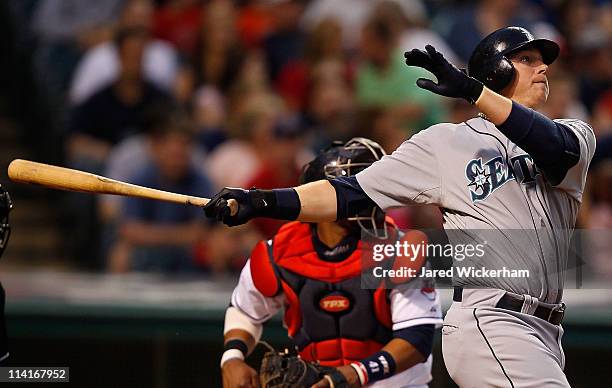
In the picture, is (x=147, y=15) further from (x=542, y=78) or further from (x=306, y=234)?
(x=542, y=78)

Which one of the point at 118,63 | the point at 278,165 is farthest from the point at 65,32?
the point at 278,165

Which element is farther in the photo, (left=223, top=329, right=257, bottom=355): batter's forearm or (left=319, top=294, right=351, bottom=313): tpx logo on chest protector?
(left=223, top=329, right=257, bottom=355): batter's forearm

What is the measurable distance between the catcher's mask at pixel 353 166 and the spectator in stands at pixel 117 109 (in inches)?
136

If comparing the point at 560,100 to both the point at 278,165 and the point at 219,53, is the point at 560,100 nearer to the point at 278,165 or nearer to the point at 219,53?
the point at 278,165

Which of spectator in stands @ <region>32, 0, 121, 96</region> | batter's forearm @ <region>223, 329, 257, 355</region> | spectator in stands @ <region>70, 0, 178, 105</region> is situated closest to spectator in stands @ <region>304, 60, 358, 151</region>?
spectator in stands @ <region>70, 0, 178, 105</region>

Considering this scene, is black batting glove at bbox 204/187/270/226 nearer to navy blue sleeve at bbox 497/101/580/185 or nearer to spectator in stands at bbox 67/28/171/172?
navy blue sleeve at bbox 497/101/580/185

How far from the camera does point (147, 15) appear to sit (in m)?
8.37

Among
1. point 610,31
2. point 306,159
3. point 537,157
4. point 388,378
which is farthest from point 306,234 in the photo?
point 610,31

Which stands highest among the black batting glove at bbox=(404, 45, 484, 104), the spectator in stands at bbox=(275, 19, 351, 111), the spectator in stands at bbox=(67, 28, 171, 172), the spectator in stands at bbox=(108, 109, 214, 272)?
the spectator in stands at bbox=(275, 19, 351, 111)

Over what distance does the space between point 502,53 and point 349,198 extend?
0.65 meters

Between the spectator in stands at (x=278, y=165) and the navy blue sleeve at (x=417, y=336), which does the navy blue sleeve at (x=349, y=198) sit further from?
the spectator in stands at (x=278, y=165)

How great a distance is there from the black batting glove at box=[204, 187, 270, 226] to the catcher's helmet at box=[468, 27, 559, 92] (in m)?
0.80

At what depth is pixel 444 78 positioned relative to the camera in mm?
3396

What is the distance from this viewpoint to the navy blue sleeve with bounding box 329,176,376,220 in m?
3.70
